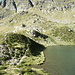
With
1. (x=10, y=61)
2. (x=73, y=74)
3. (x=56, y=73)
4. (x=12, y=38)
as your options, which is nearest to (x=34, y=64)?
(x=10, y=61)

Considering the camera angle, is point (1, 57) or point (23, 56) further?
point (23, 56)

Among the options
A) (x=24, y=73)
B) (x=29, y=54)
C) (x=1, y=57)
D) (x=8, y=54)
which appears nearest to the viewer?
(x=24, y=73)

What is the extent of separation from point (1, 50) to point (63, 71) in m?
51.0

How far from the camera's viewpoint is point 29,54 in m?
107

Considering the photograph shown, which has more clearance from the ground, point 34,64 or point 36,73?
point 36,73

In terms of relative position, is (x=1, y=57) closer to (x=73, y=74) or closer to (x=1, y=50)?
(x=1, y=50)

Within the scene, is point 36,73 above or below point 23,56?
above

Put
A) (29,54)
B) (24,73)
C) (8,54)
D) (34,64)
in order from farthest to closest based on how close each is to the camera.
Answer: (29,54), (8,54), (34,64), (24,73)

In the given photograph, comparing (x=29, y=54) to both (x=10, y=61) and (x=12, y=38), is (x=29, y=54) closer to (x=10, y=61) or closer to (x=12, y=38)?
(x=10, y=61)

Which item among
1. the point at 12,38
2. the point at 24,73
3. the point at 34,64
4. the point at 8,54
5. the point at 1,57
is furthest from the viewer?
the point at 12,38

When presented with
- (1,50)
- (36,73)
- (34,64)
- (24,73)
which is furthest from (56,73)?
(1,50)

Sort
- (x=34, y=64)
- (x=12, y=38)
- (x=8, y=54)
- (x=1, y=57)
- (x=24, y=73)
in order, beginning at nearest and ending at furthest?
(x=24, y=73) → (x=34, y=64) → (x=1, y=57) → (x=8, y=54) → (x=12, y=38)

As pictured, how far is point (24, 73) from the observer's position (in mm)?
62188

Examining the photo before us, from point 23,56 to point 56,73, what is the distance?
41.4 m
